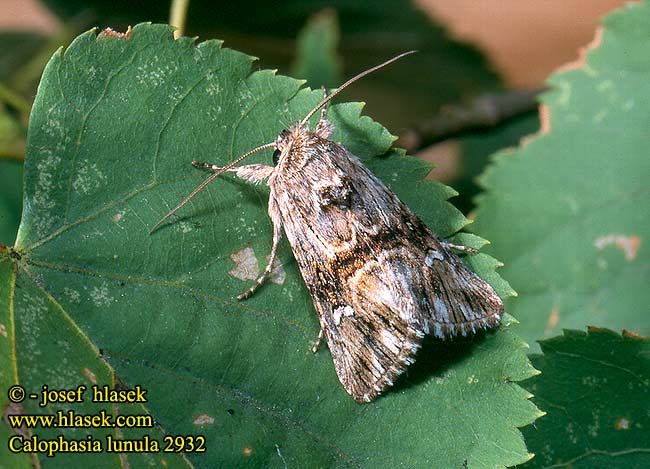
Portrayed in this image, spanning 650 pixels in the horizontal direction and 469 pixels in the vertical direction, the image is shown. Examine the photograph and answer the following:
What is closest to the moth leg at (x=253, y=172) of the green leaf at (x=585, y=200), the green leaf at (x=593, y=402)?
the green leaf at (x=593, y=402)

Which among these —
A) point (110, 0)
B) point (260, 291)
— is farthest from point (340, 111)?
point (110, 0)

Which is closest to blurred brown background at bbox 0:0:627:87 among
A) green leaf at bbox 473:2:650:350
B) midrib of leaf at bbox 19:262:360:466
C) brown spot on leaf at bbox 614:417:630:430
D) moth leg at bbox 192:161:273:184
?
green leaf at bbox 473:2:650:350

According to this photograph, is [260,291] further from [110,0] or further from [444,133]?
[110,0]

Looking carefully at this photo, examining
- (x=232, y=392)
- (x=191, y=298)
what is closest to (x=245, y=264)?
(x=191, y=298)

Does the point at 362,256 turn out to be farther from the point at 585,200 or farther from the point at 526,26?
the point at 526,26

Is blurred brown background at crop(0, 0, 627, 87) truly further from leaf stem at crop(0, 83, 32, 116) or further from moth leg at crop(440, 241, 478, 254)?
moth leg at crop(440, 241, 478, 254)

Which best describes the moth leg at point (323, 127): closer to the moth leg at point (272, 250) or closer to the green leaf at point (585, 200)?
the moth leg at point (272, 250)
